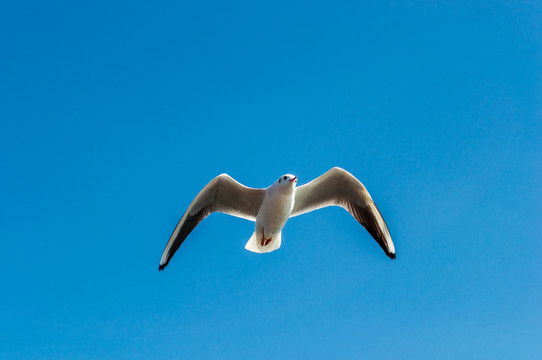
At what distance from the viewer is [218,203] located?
33.6ft

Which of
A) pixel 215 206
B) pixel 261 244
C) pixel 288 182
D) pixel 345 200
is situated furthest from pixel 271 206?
pixel 345 200

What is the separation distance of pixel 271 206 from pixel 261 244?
0.79m

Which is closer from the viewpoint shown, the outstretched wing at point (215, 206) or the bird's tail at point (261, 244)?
the bird's tail at point (261, 244)

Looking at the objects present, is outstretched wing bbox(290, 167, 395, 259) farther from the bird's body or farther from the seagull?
the bird's body

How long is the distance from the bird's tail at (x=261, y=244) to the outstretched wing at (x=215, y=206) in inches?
20.0

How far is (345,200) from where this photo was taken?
33.1 ft

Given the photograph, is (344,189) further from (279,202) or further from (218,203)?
(218,203)

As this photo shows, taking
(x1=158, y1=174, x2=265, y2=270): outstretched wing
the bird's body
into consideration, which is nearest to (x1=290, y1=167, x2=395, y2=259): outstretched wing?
the bird's body

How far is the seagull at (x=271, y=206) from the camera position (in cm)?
961

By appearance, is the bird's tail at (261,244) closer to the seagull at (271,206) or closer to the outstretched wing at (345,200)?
the seagull at (271,206)

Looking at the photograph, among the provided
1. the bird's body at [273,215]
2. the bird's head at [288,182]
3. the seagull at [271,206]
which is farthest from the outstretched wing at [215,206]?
the bird's head at [288,182]

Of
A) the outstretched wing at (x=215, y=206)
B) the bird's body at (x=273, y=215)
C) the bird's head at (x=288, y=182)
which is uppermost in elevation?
the outstretched wing at (x=215, y=206)

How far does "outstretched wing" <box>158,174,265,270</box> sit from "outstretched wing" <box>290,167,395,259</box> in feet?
2.48

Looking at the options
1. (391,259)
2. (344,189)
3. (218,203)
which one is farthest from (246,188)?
(391,259)
